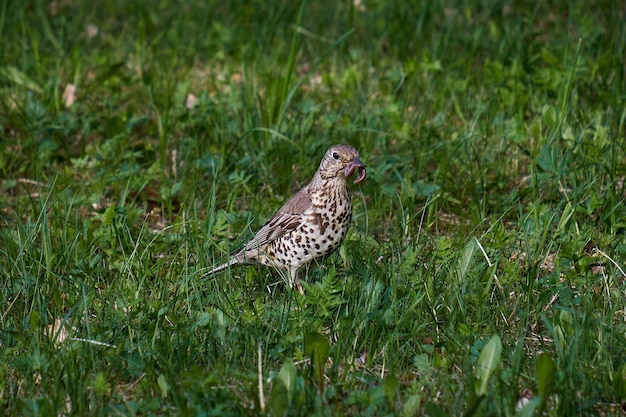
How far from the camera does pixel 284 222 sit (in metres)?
5.27

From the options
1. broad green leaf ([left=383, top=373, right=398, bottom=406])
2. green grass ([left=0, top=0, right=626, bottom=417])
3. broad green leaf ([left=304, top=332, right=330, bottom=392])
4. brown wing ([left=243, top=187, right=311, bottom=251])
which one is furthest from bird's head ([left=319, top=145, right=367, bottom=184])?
broad green leaf ([left=383, top=373, right=398, bottom=406])

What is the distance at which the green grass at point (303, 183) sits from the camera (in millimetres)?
4090

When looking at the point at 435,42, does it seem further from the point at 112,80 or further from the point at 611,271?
the point at 611,271

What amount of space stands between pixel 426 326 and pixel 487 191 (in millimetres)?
1908

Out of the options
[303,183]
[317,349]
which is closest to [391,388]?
[317,349]

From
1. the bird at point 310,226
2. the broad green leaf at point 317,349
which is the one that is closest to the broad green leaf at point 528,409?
the broad green leaf at point 317,349

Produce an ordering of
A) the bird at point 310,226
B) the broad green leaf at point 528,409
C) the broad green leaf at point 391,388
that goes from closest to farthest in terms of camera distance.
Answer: the broad green leaf at point 528,409 < the broad green leaf at point 391,388 < the bird at point 310,226

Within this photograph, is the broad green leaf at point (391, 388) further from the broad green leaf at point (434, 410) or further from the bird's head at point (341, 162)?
the bird's head at point (341, 162)

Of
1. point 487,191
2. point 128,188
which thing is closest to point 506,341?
point 487,191

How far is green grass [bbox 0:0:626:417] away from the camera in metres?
4.09

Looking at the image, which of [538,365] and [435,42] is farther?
[435,42]

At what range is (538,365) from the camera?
3840mm

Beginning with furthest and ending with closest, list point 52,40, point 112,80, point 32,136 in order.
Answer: point 52,40 → point 112,80 → point 32,136

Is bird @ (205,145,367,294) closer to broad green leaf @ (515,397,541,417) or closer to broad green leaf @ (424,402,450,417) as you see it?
broad green leaf @ (424,402,450,417)
